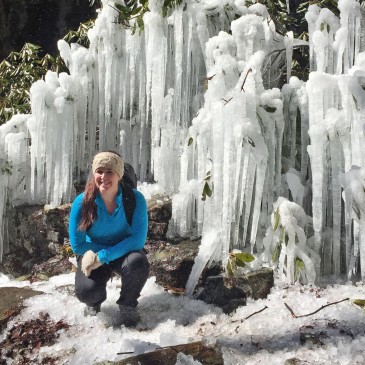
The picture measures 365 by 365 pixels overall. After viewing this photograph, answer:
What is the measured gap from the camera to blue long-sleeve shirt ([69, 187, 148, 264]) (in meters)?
2.80

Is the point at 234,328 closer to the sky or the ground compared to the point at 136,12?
closer to the ground

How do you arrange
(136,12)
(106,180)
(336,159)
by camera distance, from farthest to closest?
(136,12) → (336,159) → (106,180)

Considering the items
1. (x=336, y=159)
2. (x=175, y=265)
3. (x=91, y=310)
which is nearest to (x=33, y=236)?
(x=175, y=265)

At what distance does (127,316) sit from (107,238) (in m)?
0.51

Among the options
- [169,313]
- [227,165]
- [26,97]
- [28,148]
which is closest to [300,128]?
[227,165]

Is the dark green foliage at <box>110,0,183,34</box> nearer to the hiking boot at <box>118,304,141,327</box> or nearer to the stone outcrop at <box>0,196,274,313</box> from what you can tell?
the stone outcrop at <box>0,196,274,313</box>

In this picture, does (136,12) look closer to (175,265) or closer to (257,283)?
(175,265)

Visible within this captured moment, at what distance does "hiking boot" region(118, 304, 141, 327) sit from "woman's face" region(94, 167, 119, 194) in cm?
75

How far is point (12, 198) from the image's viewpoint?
502 cm

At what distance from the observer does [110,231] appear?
9.35ft

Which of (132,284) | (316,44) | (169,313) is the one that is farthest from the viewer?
(316,44)

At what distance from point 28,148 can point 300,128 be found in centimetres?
302

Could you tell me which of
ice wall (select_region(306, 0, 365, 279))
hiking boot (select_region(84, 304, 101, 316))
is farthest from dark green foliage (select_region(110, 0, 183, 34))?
hiking boot (select_region(84, 304, 101, 316))

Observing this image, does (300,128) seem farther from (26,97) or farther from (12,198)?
(26,97)
